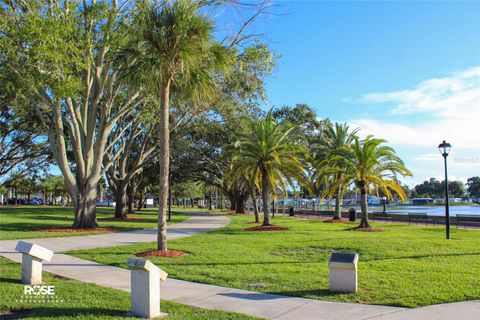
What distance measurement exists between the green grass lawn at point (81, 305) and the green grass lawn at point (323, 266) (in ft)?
6.26

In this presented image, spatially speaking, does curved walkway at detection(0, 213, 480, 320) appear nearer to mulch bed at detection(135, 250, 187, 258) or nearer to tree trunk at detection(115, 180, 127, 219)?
mulch bed at detection(135, 250, 187, 258)

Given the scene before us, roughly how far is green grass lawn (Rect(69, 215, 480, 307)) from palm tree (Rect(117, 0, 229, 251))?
7.11ft

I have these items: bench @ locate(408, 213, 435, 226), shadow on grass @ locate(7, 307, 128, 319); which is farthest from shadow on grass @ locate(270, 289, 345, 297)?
bench @ locate(408, 213, 435, 226)

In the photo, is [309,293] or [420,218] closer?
[309,293]

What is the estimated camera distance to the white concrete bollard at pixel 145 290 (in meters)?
6.39

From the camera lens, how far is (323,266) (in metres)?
10.9

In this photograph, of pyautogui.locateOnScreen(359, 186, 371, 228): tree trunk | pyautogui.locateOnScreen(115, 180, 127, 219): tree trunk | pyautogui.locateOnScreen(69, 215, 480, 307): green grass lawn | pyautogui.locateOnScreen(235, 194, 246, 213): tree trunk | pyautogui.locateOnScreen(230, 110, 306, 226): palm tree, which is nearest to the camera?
pyautogui.locateOnScreen(69, 215, 480, 307): green grass lawn

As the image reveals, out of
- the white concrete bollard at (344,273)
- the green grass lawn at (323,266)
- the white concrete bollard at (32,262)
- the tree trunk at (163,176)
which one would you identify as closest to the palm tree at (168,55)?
the tree trunk at (163,176)

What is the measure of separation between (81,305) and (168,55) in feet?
24.9

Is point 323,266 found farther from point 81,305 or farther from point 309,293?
point 81,305

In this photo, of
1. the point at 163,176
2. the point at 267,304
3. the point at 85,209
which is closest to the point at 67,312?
the point at 267,304

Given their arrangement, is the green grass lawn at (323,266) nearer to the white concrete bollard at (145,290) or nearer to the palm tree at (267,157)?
the white concrete bollard at (145,290)

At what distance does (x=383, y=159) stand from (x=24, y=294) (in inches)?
788

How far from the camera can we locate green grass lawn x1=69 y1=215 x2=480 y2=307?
7938 mm
